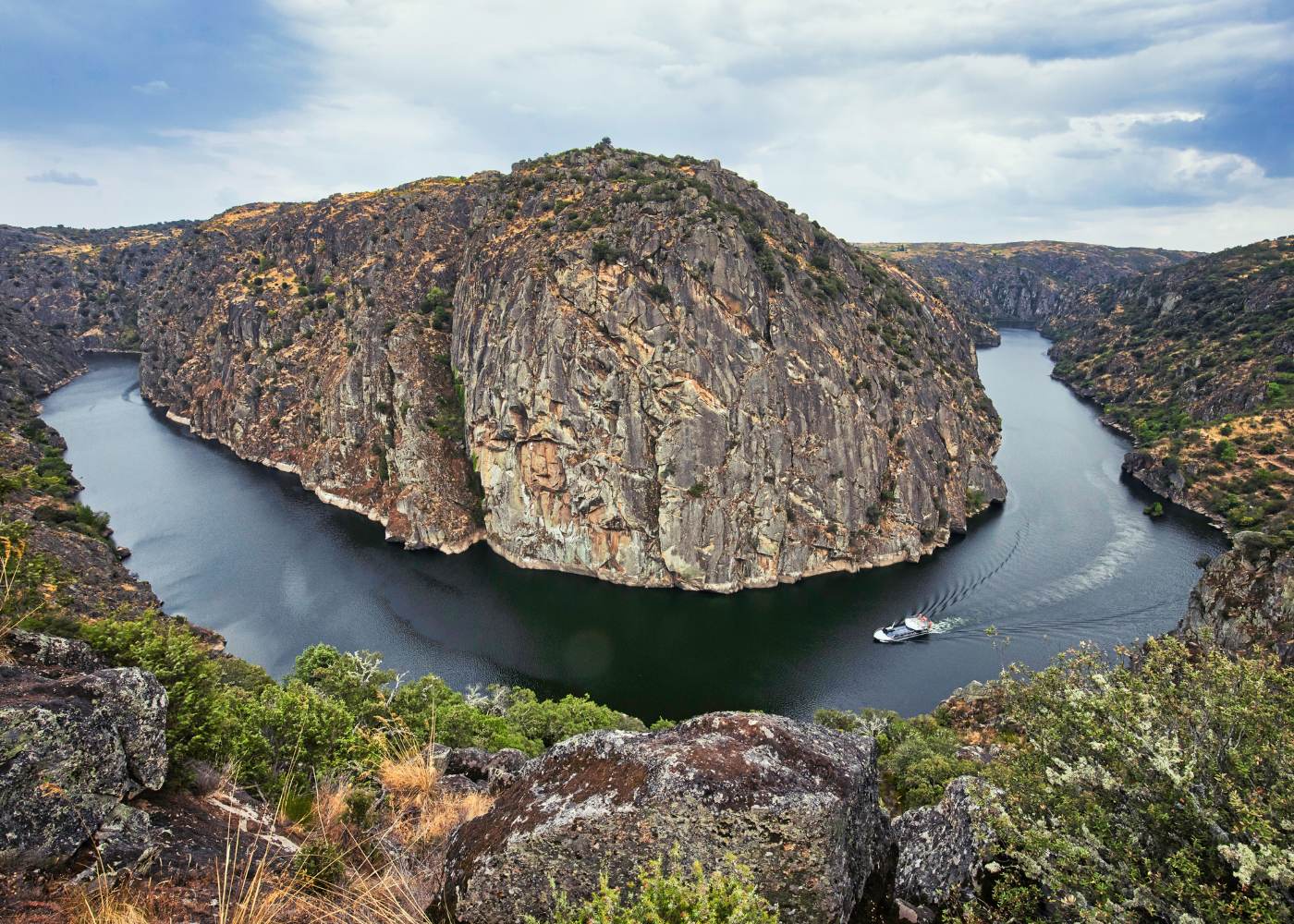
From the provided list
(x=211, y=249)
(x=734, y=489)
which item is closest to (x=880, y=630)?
(x=734, y=489)

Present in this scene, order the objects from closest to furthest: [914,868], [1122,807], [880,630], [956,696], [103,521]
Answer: [1122,807] → [914,868] → [956,696] → [880,630] → [103,521]

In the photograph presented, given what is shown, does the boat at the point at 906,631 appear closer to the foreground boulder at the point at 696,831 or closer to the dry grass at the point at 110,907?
the foreground boulder at the point at 696,831

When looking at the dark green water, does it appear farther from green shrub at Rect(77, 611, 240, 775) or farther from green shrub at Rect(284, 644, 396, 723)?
green shrub at Rect(77, 611, 240, 775)

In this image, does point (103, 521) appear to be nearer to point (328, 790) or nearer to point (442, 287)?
point (442, 287)

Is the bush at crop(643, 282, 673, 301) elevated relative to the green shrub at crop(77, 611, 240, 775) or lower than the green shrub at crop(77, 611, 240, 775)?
elevated

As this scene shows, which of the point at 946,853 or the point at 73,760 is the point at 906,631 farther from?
the point at 73,760

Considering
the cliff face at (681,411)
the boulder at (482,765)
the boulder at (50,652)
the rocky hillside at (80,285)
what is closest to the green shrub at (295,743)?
the boulder at (482,765)

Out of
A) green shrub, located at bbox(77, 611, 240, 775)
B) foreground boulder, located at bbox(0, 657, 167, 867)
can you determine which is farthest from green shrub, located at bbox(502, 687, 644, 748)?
foreground boulder, located at bbox(0, 657, 167, 867)
